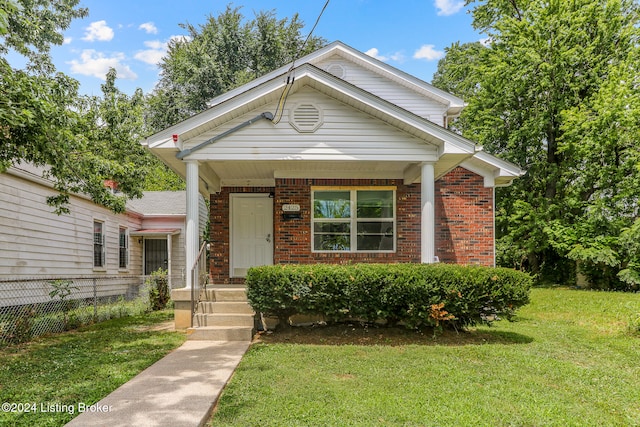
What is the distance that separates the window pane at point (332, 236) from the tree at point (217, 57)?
65.9ft

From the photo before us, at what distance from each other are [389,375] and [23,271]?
9383mm

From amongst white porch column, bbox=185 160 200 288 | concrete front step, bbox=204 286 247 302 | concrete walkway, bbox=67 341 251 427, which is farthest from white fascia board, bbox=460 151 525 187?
concrete walkway, bbox=67 341 251 427

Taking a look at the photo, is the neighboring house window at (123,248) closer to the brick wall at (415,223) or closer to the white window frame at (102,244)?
the white window frame at (102,244)

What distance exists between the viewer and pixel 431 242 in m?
8.02

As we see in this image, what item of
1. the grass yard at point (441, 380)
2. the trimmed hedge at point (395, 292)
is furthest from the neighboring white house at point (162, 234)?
the grass yard at point (441, 380)

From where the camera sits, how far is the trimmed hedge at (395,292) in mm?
6633

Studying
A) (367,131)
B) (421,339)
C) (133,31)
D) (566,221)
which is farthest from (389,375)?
(133,31)

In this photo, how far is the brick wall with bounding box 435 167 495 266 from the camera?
10078mm

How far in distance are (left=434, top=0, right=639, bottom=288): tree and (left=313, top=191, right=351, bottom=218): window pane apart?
10886mm

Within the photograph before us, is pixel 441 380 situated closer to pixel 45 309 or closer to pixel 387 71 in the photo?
pixel 45 309

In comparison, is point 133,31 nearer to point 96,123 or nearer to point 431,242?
point 96,123

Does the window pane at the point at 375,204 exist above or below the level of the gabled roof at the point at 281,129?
below

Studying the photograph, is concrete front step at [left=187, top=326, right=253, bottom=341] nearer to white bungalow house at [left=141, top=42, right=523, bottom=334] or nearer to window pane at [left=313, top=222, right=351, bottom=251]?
white bungalow house at [left=141, top=42, right=523, bottom=334]

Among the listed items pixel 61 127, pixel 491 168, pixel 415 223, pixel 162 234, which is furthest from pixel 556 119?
pixel 61 127
